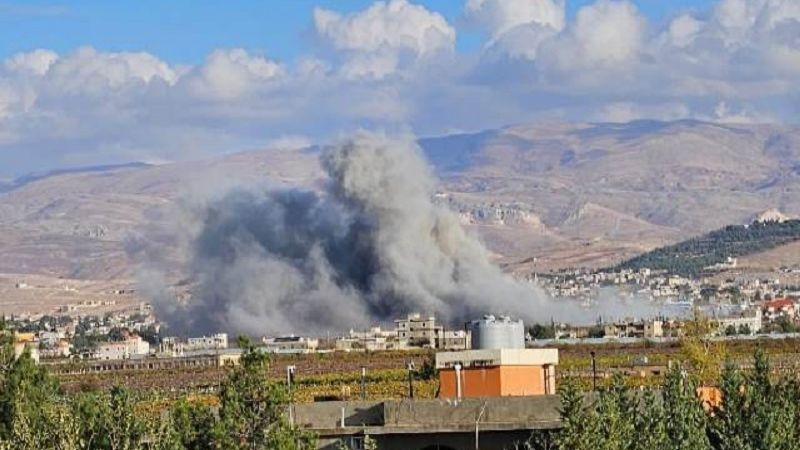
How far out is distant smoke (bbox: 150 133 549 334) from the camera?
146 meters

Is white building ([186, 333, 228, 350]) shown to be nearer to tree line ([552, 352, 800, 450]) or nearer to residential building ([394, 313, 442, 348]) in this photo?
residential building ([394, 313, 442, 348])

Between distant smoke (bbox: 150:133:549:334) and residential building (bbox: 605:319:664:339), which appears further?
distant smoke (bbox: 150:133:549:334)

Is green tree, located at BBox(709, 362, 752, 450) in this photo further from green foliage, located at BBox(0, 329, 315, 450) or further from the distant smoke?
the distant smoke

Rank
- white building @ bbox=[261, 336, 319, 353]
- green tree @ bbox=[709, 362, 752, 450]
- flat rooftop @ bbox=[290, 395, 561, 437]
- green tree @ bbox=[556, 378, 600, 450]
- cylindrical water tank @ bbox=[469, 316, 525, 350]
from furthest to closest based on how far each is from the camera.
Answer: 1. white building @ bbox=[261, 336, 319, 353]
2. cylindrical water tank @ bbox=[469, 316, 525, 350]
3. flat rooftop @ bbox=[290, 395, 561, 437]
4. green tree @ bbox=[709, 362, 752, 450]
5. green tree @ bbox=[556, 378, 600, 450]

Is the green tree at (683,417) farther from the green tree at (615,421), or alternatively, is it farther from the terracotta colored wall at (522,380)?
the terracotta colored wall at (522,380)

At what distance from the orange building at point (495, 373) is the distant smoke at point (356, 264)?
96350 millimetres

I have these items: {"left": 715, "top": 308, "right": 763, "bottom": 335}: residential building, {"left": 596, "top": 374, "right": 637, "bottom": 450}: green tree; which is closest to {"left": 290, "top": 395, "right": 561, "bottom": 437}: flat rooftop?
{"left": 596, "top": 374, "right": 637, "bottom": 450}: green tree

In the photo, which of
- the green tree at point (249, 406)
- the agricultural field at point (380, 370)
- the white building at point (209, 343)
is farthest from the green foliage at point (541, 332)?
the green tree at point (249, 406)

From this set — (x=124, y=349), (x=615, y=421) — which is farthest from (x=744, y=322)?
(x=615, y=421)

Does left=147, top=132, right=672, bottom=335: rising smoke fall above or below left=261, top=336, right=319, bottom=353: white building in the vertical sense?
above

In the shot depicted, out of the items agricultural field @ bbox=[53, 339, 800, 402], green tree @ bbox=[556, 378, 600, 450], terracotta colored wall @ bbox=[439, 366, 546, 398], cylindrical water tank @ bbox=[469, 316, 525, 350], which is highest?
agricultural field @ bbox=[53, 339, 800, 402]

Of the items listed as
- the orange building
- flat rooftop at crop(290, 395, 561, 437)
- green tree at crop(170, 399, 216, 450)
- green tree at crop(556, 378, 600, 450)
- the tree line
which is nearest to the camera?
green tree at crop(556, 378, 600, 450)

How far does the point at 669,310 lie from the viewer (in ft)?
590

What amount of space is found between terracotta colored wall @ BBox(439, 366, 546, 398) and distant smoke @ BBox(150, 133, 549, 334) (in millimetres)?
96439
